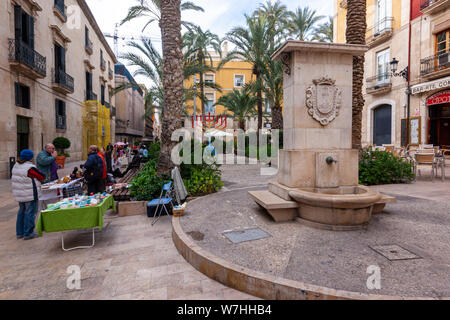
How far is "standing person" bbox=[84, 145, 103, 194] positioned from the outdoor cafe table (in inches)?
85.3

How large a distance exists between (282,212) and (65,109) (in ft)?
61.4

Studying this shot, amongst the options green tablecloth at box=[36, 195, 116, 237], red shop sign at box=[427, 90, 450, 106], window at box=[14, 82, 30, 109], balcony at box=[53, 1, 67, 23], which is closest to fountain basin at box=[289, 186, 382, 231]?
green tablecloth at box=[36, 195, 116, 237]

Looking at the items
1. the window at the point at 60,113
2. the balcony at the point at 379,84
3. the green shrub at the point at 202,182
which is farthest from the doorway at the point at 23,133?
the balcony at the point at 379,84

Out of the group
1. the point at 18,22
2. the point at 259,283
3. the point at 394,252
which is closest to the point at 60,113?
the point at 18,22

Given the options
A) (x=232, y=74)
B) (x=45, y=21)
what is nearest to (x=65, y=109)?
(x=45, y=21)

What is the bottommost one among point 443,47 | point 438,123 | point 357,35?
point 438,123

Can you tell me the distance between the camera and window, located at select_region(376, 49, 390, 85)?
1856 cm

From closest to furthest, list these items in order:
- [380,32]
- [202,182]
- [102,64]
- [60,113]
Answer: [202,182]
[60,113]
[380,32]
[102,64]

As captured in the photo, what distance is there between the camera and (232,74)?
132 ft

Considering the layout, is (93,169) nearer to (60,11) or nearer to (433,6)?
Result: (60,11)

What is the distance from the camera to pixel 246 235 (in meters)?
3.91

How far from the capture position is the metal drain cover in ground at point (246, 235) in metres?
3.76

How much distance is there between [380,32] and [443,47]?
4621mm
